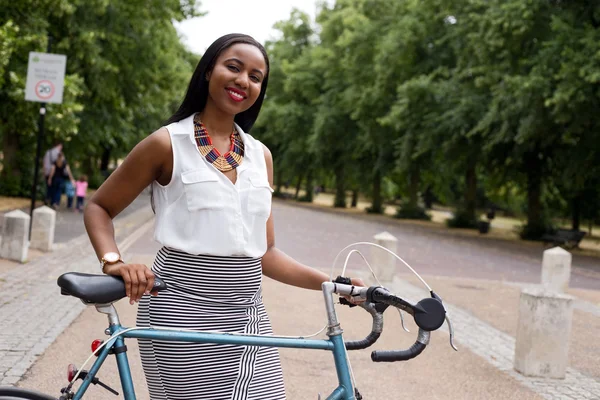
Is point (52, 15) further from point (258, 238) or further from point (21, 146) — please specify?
point (258, 238)

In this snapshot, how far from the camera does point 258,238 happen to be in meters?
2.52

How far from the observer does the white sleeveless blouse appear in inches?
95.0

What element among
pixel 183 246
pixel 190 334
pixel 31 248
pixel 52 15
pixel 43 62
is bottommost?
pixel 31 248

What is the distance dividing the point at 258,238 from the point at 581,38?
2068 centimetres

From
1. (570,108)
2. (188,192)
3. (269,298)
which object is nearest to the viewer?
(188,192)

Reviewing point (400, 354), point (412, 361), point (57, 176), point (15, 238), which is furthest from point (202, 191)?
point (57, 176)

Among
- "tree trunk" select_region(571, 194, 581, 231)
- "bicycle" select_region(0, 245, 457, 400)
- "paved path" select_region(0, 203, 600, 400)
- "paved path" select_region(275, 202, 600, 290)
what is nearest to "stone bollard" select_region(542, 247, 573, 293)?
"paved path" select_region(0, 203, 600, 400)

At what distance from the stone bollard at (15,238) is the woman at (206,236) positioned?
9.34 m

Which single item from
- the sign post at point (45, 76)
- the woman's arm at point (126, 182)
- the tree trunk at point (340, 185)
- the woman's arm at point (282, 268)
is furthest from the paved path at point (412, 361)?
the tree trunk at point (340, 185)

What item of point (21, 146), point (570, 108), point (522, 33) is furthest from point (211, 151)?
point (21, 146)

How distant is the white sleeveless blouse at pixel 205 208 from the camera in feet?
7.92

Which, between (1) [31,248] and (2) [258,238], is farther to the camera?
(1) [31,248]

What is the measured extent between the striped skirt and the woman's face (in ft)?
1.63

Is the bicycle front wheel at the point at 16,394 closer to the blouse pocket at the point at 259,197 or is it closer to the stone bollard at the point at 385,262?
the blouse pocket at the point at 259,197
